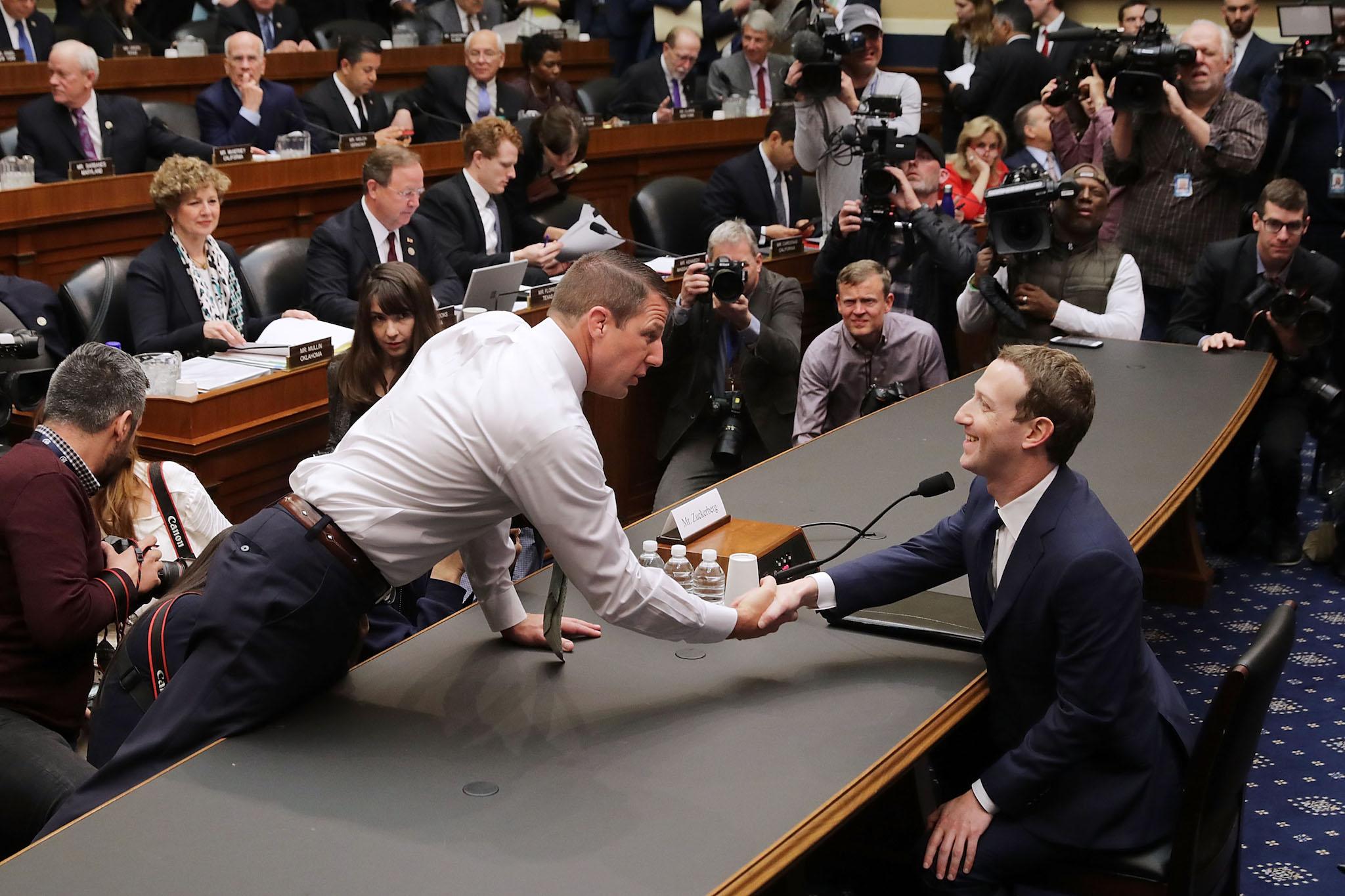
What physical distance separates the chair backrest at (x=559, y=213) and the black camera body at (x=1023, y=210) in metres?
2.03

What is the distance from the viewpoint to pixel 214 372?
3691 millimetres

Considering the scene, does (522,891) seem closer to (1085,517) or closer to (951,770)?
(1085,517)

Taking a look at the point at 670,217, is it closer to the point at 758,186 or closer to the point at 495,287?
the point at 758,186

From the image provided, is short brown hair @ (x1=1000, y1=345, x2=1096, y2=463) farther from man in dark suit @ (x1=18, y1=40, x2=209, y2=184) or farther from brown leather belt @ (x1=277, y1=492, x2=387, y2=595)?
man in dark suit @ (x1=18, y1=40, x2=209, y2=184)

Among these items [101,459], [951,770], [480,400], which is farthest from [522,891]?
[101,459]

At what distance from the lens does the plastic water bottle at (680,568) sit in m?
2.46

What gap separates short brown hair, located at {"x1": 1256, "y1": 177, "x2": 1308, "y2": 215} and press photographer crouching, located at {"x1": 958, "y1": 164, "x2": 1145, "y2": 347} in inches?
18.2

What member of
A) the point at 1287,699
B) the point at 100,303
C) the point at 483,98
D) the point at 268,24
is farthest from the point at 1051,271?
the point at 268,24

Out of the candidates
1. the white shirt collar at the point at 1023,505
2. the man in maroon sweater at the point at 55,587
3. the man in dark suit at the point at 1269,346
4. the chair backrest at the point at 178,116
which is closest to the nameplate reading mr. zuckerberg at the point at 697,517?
the white shirt collar at the point at 1023,505

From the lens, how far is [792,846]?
5.41 feet

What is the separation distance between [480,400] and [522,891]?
2.31 feet

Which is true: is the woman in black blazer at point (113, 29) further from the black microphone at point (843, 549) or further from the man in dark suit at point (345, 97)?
the black microphone at point (843, 549)

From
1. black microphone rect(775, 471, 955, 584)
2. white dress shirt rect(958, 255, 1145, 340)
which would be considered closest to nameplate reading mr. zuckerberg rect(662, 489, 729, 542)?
black microphone rect(775, 471, 955, 584)

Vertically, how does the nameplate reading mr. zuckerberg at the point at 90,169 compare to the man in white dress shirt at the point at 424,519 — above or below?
above
